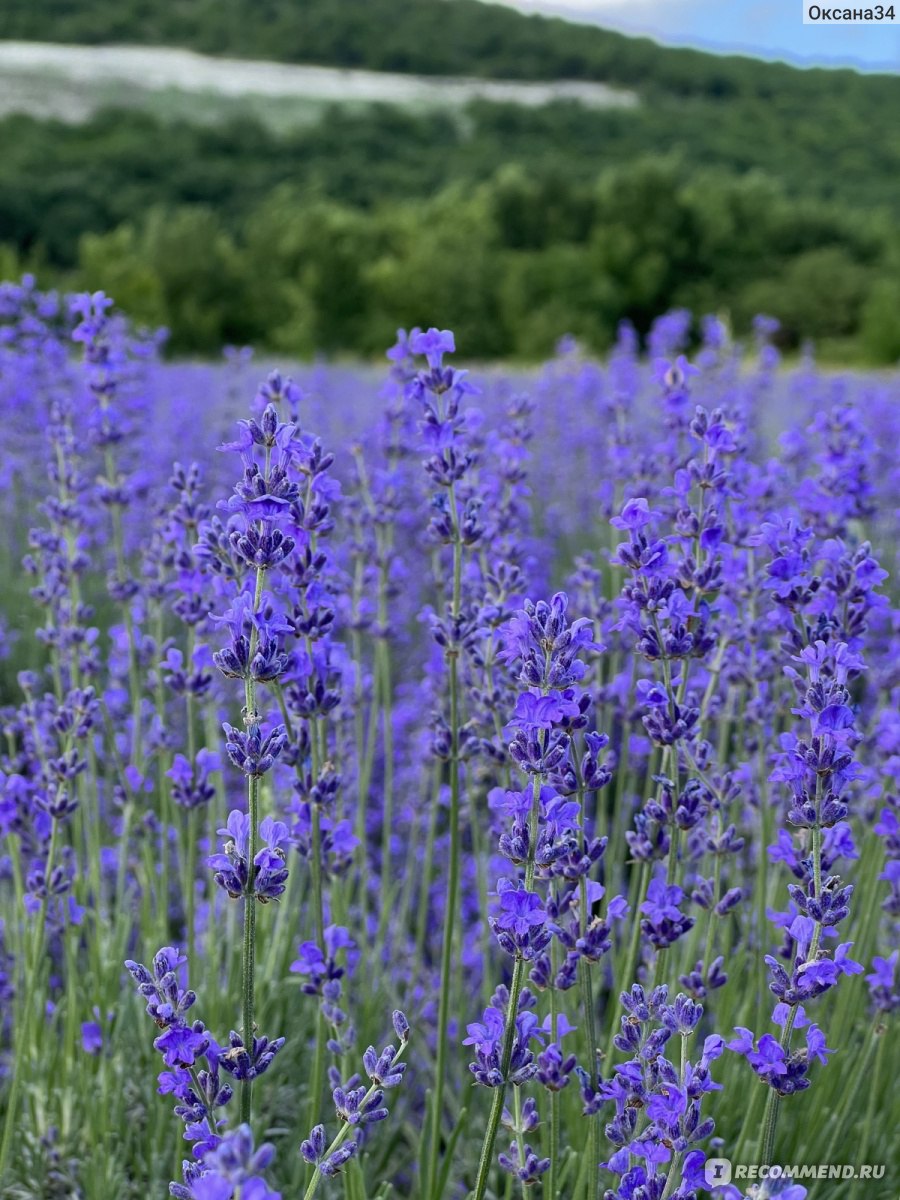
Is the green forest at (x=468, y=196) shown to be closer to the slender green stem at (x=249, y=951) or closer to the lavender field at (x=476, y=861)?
the lavender field at (x=476, y=861)

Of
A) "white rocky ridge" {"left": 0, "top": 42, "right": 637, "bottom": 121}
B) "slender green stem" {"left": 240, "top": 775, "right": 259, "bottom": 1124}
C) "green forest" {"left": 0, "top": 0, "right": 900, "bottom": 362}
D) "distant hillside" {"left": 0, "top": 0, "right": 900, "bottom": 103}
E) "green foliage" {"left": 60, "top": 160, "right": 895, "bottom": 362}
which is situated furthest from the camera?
"distant hillside" {"left": 0, "top": 0, "right": 900, "bottom": 103}

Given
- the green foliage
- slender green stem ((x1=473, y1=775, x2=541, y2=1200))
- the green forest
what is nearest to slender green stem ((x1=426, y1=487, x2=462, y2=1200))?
slender green stem ((x1=473, y1=775, x2=541, y2=1200))

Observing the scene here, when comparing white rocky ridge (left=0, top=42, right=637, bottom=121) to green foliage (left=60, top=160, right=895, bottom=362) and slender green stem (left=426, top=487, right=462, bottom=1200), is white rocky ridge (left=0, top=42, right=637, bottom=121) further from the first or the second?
slender green stem (left=426, top=487, right=462, bottom=1200)

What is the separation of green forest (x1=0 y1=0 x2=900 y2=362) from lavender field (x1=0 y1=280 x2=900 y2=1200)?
59.0 feet

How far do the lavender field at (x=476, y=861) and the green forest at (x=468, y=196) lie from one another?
17980 mm

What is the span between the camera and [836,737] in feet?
4.28

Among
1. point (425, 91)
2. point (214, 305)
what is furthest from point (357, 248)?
point (425, 91)

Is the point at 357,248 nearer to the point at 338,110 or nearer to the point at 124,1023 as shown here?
the point at 338,110

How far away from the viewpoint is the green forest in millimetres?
28625

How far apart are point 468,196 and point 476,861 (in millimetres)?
41550

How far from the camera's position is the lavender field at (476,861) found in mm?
1234

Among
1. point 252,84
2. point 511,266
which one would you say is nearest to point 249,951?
point 511,266

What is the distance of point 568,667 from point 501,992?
1.44 feet

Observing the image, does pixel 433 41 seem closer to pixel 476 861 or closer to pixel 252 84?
pixel 252 84
